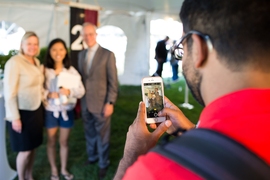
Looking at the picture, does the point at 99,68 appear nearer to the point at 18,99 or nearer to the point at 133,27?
the point at 18,99

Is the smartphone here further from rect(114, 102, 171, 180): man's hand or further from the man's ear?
the man's ear

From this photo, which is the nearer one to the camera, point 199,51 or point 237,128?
point 237,128

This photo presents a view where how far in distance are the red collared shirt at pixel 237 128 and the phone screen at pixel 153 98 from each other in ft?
Result: 1.89

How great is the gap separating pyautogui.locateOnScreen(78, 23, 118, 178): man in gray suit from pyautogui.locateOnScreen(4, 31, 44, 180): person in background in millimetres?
567

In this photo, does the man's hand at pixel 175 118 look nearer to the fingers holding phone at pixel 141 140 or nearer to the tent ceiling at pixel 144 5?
the fingers holding phone at pixel 141 140

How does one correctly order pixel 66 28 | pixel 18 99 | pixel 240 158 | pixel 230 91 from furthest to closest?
pixel 66 28
pixel 18 99
pixel 230 91
pixel 240 158

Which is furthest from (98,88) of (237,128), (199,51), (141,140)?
(237,128)

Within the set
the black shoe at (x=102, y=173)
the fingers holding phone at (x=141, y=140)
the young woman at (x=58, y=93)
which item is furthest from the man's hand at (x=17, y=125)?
the fingers holding phone at (x=141, y=140)

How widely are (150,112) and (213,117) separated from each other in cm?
59

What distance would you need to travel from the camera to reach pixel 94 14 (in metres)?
4.20

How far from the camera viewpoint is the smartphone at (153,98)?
1.13 m

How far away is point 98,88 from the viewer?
9.96 ft

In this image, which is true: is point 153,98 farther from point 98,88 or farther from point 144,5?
point 144,5

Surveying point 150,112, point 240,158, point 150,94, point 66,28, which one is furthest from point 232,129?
point 66,28
